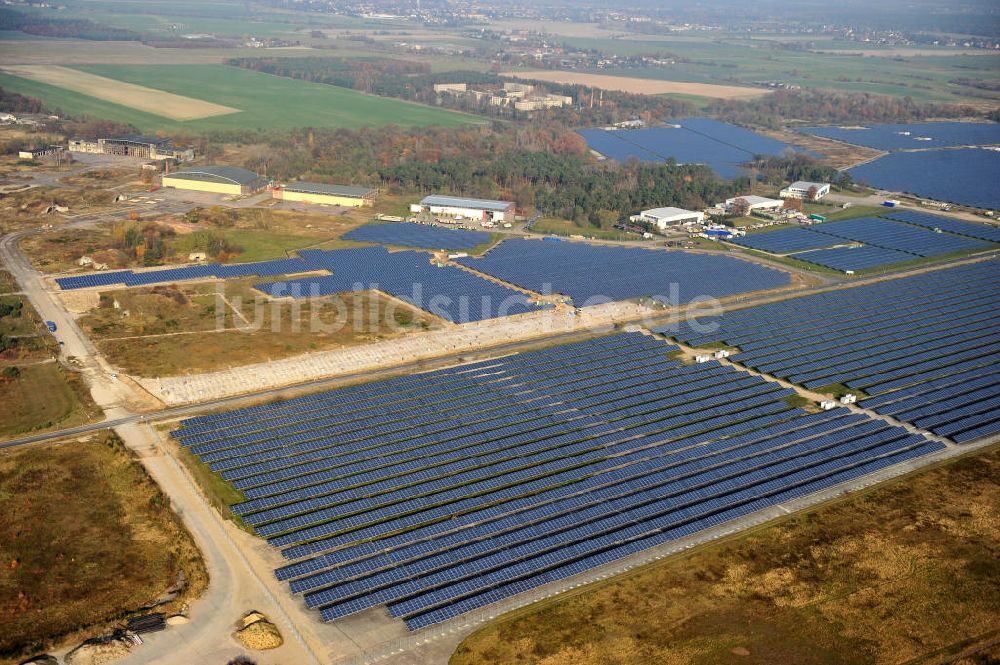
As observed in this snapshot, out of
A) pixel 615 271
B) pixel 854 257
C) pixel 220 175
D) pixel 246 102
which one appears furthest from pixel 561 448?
pixel 246 102

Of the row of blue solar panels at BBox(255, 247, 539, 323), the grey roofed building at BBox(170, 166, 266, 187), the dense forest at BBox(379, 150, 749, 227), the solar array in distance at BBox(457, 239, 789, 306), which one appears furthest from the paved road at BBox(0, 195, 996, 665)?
the dense forest at BBox(379, 150, 749, 227)

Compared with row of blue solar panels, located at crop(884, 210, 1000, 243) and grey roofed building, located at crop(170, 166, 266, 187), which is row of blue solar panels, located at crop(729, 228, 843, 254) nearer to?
row of blue solar panels, located at crop(884, 210, 1000, 243)

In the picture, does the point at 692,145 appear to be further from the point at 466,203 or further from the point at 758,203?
the point at 466,203

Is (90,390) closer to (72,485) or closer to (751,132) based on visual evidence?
(72,485)

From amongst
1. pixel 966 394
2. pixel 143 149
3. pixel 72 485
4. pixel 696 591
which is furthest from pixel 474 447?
pixel 143 149

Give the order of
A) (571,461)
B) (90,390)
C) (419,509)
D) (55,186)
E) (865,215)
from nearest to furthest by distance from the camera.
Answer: (419,509) < (571,461) < (90,390) < (55,186) < (865,215)

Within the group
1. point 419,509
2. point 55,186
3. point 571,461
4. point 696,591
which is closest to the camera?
point 696,591
